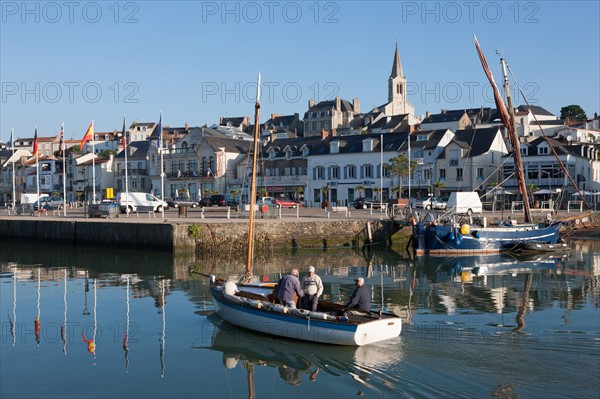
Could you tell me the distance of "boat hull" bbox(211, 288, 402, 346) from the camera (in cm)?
1838

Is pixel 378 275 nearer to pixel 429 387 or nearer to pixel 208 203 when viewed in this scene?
pixel 429 387

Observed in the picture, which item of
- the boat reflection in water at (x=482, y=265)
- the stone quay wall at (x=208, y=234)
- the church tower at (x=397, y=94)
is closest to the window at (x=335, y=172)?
the stone quay wall at (x=208, y=234)

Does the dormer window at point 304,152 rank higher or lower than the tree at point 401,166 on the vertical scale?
higher

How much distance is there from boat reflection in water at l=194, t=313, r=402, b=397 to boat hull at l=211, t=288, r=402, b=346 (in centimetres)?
21

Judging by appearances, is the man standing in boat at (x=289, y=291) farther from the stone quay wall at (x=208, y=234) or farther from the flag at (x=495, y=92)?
the flag at (x=495, y=92)

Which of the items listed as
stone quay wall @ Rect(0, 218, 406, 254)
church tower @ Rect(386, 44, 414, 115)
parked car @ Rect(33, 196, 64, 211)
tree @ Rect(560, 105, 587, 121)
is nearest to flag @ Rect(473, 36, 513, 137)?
stone quay wall @ Rect(0, 218, 406, 254)

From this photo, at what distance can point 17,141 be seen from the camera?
577 ft

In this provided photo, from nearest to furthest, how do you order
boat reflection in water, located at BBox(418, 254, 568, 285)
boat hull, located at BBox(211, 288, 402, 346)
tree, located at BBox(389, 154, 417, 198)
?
boat hull, located at BBox(211, 288, 402, 346), boat reflection in water, located at BBox(418, 254, 568, 285), tree, located at BBox(389, 154, 417, 198)

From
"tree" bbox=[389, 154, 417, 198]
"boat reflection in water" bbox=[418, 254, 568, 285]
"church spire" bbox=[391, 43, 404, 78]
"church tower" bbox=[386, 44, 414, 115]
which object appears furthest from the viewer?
"church spire" bbox=[391, 43, 404, 78]

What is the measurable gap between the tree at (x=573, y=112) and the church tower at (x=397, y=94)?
36.2 meters

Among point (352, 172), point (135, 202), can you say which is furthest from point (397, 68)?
point (135, 202)

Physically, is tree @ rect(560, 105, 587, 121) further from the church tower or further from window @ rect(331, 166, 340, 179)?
window @ rect(331, 166, 340, 179)

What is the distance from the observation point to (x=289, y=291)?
67.5ft

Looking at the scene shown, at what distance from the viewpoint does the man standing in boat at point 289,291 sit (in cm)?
2051
